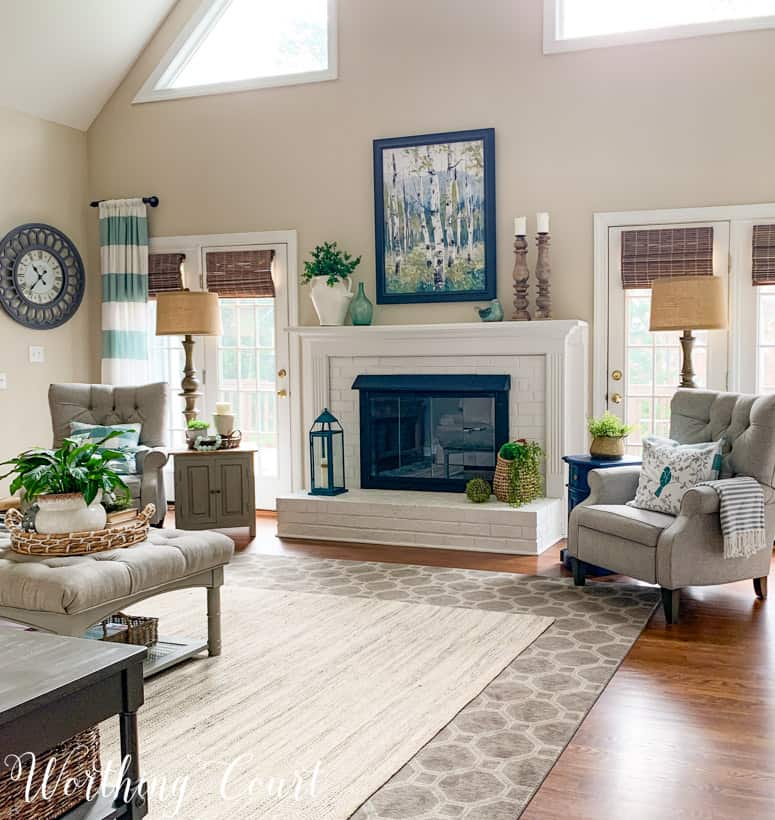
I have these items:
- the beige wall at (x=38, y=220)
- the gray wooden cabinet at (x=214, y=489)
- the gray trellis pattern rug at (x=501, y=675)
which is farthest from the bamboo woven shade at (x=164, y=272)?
the gray trellis pattern rug at (x=501, y=675)

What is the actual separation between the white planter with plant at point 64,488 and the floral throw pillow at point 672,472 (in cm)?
260

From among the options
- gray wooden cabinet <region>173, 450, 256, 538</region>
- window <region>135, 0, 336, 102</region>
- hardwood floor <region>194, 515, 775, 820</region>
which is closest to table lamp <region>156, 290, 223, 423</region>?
gray wooden cabinet <region>173, 450, 256, 538</region>

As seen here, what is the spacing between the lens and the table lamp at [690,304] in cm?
528

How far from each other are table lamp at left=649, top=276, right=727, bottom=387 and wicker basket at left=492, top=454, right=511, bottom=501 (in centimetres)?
121

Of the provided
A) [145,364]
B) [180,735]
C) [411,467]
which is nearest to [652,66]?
[411,467]

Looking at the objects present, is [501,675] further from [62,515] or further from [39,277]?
[39,277]

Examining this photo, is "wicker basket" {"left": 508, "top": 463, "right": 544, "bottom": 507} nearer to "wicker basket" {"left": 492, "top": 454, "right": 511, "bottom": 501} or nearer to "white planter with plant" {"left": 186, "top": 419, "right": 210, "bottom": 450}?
"wicker basket" {"left": 492, "top": 454, "right": 511, "bottom": 501}

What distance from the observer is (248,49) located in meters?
6.97

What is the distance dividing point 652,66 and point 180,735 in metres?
4.79

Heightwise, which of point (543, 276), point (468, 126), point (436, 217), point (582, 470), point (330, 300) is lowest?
point (582, 470)

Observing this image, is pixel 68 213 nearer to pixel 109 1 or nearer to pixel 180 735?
pixel 109 1

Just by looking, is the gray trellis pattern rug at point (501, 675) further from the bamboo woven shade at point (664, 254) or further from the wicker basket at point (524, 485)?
the bamboo woven shade at point (664, 254)

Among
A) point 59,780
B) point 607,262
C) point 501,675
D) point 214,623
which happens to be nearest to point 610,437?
point 607,262

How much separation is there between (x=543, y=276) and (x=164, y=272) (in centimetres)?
293
